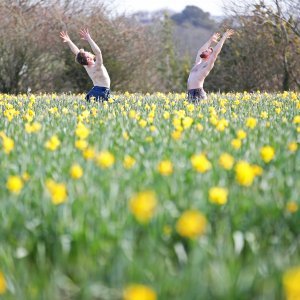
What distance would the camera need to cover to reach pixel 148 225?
2047 millimetres

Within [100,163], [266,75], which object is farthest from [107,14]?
[100,163]

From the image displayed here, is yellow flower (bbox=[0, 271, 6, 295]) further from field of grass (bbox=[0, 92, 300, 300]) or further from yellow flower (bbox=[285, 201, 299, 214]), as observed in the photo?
yellow flower (bbox=[285, 201, 299, 214])

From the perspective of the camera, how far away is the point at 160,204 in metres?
2.21

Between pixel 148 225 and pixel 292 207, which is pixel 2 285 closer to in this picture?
pixel 148 225

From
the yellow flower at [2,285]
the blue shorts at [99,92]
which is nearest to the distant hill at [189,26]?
the blue shorts at [99,92]

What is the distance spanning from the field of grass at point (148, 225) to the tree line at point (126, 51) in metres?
13.8

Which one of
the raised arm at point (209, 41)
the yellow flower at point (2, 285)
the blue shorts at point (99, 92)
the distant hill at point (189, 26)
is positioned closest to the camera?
the yellow flower at point (2, 285)

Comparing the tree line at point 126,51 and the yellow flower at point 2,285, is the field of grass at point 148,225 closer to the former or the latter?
the yellow flower at point 2,285

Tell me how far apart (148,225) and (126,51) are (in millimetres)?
16867

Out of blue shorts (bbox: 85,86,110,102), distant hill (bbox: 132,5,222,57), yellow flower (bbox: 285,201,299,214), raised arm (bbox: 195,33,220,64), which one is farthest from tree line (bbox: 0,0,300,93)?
yellow flower (bbox: 285,201,299,214)

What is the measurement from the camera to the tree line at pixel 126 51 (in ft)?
54.2

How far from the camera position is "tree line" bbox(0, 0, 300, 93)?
16.5 meters

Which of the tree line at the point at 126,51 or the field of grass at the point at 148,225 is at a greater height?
the field of grass at the point at 148,225

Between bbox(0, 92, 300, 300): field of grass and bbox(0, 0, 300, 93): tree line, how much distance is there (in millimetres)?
13816
